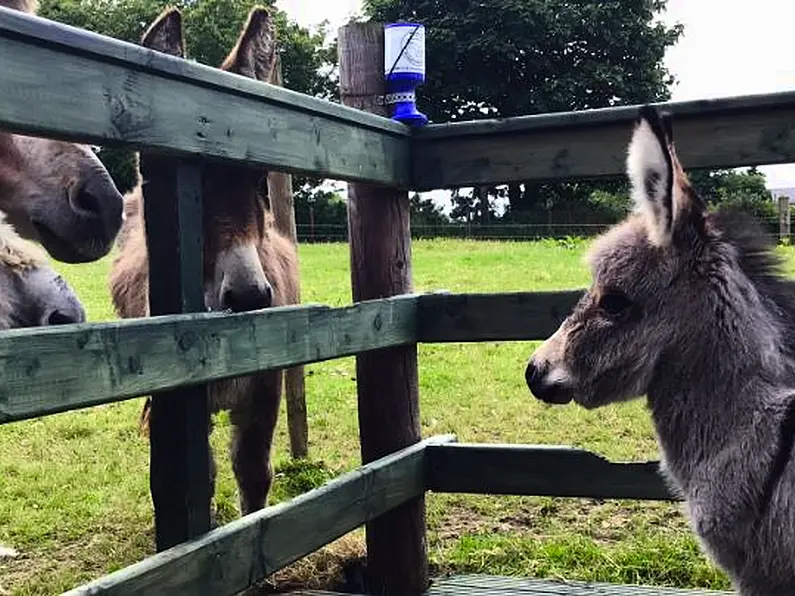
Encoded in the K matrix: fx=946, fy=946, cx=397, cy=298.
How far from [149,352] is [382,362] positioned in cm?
165

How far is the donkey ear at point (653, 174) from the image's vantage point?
97.6 inches

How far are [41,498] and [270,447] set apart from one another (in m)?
1.60

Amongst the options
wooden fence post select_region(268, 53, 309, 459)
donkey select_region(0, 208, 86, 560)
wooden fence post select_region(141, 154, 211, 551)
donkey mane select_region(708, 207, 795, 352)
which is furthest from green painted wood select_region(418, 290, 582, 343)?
wooden fence post select_region(268, 53, 309, 459)

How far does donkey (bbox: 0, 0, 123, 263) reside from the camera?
2.59 meters

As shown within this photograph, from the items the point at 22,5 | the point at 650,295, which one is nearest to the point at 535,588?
the point at 650,295

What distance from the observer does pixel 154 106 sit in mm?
2227

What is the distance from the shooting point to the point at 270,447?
168 inches

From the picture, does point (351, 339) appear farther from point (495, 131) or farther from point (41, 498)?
point (41, 498)

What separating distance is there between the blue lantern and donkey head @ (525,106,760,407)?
49.4 inches

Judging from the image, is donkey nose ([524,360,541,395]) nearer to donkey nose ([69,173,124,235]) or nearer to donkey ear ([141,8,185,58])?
donkey nose ([69,173,124,235])

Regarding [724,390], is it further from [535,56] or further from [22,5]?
[535,56]

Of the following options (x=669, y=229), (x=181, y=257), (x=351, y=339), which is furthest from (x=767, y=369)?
(x=181, y=257)

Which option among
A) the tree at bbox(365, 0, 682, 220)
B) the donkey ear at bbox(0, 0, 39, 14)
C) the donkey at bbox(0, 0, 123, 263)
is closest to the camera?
the donkey at bbox(0, 0, 123, 263)

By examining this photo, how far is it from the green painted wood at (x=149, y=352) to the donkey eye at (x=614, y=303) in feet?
2.78
